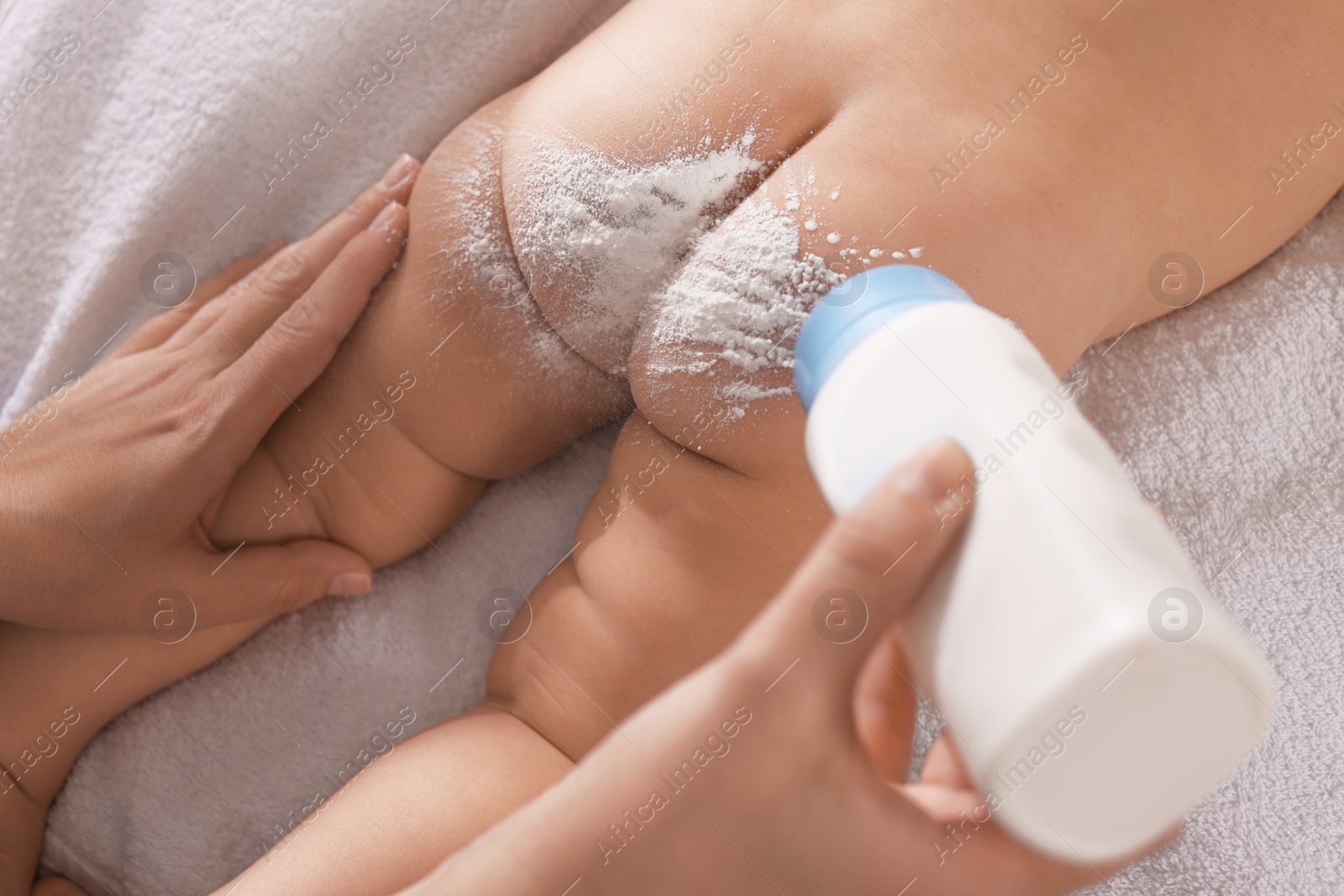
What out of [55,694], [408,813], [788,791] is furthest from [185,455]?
[788,791]

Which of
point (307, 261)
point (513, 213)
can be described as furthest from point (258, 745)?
point (513, 213)

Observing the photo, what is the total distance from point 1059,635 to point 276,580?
0.68m

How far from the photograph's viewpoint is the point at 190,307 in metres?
0.88

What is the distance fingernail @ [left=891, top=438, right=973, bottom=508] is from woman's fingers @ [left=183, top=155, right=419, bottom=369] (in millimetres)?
609

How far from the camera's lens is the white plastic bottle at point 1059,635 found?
14.5 inches

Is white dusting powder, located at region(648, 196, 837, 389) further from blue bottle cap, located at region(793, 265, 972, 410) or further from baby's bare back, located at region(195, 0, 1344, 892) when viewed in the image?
blue bottle cap, located at region(793, 265, 972, 410)

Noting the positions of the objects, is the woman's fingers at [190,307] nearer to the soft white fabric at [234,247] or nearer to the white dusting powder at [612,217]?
the soft white fabric at [234,247]

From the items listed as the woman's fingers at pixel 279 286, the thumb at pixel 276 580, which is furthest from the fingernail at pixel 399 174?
the thumb at pixel 276 580

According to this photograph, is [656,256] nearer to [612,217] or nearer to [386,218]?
[612,217]

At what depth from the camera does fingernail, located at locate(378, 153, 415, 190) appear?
2.79 feet

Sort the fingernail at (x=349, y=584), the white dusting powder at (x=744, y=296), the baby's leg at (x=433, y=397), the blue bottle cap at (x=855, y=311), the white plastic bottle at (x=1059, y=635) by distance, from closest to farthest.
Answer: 1. the white plastic bottle at (x=1059, y=635)
2. the blue bottle cap at (x=855, y=311)
3. the white dusting powder at (x=744, y=296)
4. the baby's leg at (x=433, y=397)
5. the fingernail at (x=349, y=584)

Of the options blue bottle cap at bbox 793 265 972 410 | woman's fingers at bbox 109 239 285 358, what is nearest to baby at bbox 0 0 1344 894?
blue bottle cap at bbox 793 265 972 410

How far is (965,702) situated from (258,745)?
2.40ft

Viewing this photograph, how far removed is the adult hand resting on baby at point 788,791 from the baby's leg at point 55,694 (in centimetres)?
49
